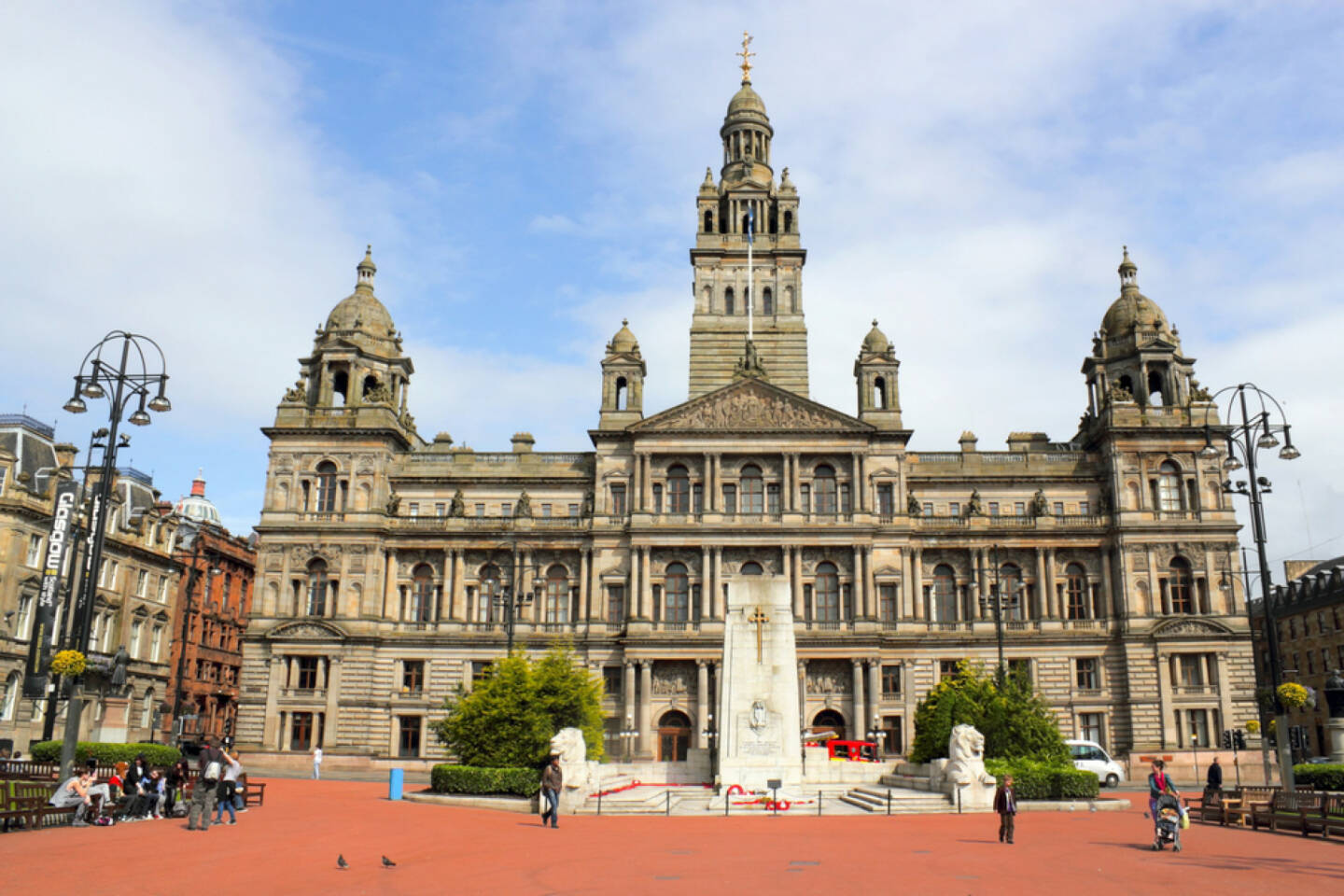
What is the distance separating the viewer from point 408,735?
200 ft

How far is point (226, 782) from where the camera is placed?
84.0 ft

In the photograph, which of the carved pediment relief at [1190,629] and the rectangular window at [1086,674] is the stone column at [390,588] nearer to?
the rectangular window at [1086,674]

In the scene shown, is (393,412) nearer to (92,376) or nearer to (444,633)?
(444,633)

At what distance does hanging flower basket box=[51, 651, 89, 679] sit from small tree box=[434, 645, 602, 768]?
13.1m

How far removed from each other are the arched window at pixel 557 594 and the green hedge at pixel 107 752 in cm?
3040

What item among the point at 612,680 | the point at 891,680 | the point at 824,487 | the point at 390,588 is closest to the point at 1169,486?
the point at 891,680

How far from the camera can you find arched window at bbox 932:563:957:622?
63094mm

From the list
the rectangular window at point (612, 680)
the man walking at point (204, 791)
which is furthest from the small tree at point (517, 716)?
the rectangular window at point (612, 680)

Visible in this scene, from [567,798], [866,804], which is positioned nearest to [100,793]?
[567,798]

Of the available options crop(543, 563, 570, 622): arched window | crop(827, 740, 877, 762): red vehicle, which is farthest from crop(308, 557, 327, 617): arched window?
crop(827, 740, 877, 762): red vehicle

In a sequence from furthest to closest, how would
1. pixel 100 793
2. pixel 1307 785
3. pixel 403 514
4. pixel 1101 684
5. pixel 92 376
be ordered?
pixel 403 514, pixel 1101 684, pixel 1307 785, pixel 92 376, pixel 100 793

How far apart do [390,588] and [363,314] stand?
17824mm

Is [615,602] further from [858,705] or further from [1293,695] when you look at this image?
[1293,695]

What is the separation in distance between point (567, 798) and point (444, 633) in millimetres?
30936
